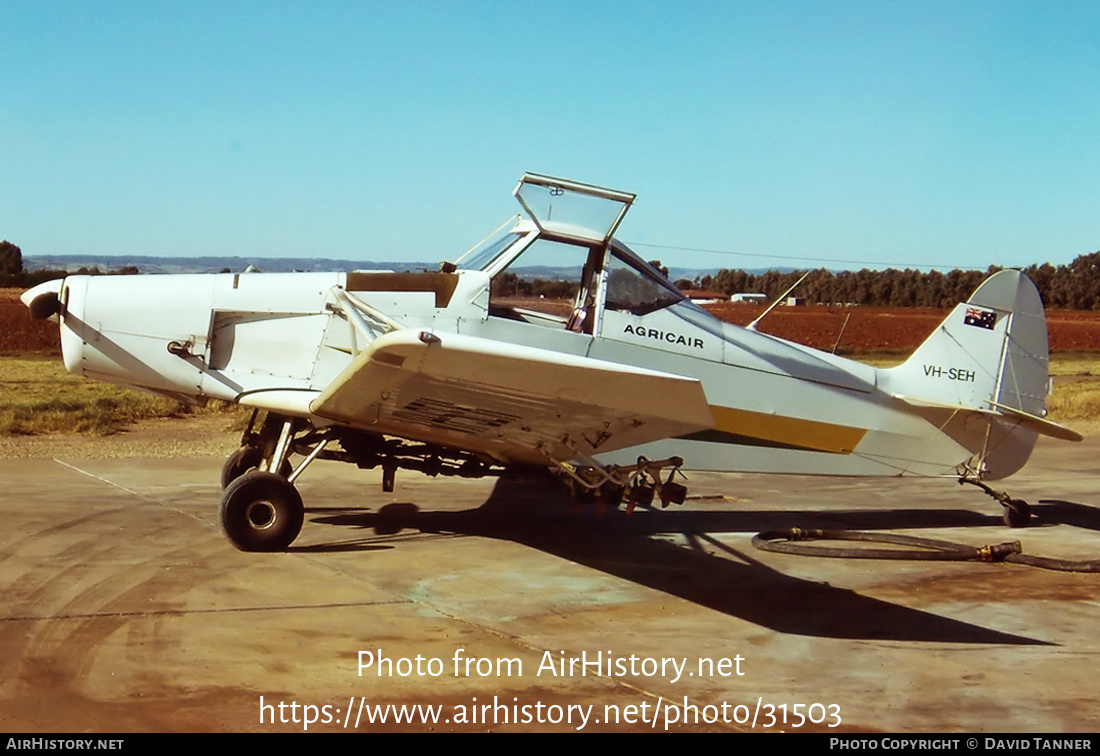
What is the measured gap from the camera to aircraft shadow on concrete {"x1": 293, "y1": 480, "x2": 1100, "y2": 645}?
7.30 metres

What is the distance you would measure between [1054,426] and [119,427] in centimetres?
1266

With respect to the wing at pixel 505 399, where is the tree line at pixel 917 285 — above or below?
above

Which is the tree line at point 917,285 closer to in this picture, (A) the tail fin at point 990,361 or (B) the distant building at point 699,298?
(B) the distant building at point 699,298

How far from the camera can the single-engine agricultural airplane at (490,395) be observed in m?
8.07

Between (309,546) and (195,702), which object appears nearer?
(195,702)

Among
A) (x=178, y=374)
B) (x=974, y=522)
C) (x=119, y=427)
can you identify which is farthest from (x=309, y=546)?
(x=119, y=427)

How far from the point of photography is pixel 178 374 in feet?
28.6

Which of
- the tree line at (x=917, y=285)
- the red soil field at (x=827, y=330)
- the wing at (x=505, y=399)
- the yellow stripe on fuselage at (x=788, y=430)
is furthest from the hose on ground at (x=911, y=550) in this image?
the tree line at (x=917, y=285)

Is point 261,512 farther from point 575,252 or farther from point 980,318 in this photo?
point 980,318

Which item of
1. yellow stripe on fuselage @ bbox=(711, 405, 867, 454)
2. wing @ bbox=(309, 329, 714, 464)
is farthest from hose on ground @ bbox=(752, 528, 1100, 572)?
wing @ bbox=(309, 329, 714, 464)

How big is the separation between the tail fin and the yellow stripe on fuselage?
737 mm

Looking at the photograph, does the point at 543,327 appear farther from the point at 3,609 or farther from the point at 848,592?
the point at 3,609

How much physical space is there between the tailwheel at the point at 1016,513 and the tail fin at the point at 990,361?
86 centimetres

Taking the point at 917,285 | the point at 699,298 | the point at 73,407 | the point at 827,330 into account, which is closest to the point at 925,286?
the point at 917,285
